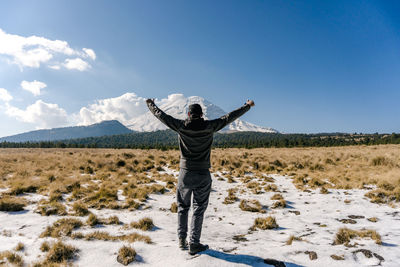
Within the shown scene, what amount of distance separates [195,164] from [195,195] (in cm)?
63

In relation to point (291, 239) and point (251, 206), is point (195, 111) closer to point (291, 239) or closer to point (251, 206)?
point (291, 239)

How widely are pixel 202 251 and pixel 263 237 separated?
85.5 inches

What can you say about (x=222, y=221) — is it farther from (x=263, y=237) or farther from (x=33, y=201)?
(x=33, y=201)

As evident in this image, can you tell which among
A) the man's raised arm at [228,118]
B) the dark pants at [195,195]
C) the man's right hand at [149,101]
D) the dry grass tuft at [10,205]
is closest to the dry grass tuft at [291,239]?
the dark pants at [195,195]

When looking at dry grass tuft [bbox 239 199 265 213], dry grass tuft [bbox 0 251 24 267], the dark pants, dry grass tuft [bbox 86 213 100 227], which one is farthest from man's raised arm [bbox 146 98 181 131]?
dry grass tuft [bbox 239 199 265 213]

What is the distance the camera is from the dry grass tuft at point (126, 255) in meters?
3.87

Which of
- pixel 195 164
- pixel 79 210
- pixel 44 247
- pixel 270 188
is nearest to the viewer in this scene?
pixel 195 164

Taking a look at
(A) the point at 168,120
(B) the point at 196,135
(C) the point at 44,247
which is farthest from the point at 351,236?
(C) the point at 44,247

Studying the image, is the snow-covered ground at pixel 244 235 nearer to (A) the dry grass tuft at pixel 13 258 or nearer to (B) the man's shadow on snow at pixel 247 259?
(B) the man's shadow on snow at pixel 247 259

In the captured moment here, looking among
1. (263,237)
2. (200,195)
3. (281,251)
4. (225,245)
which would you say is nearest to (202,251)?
(225,245)

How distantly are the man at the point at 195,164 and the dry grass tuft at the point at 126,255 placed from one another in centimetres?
100

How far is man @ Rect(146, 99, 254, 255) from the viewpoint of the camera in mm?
4094

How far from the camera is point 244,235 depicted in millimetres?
5652

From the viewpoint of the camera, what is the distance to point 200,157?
4176 millimetres
